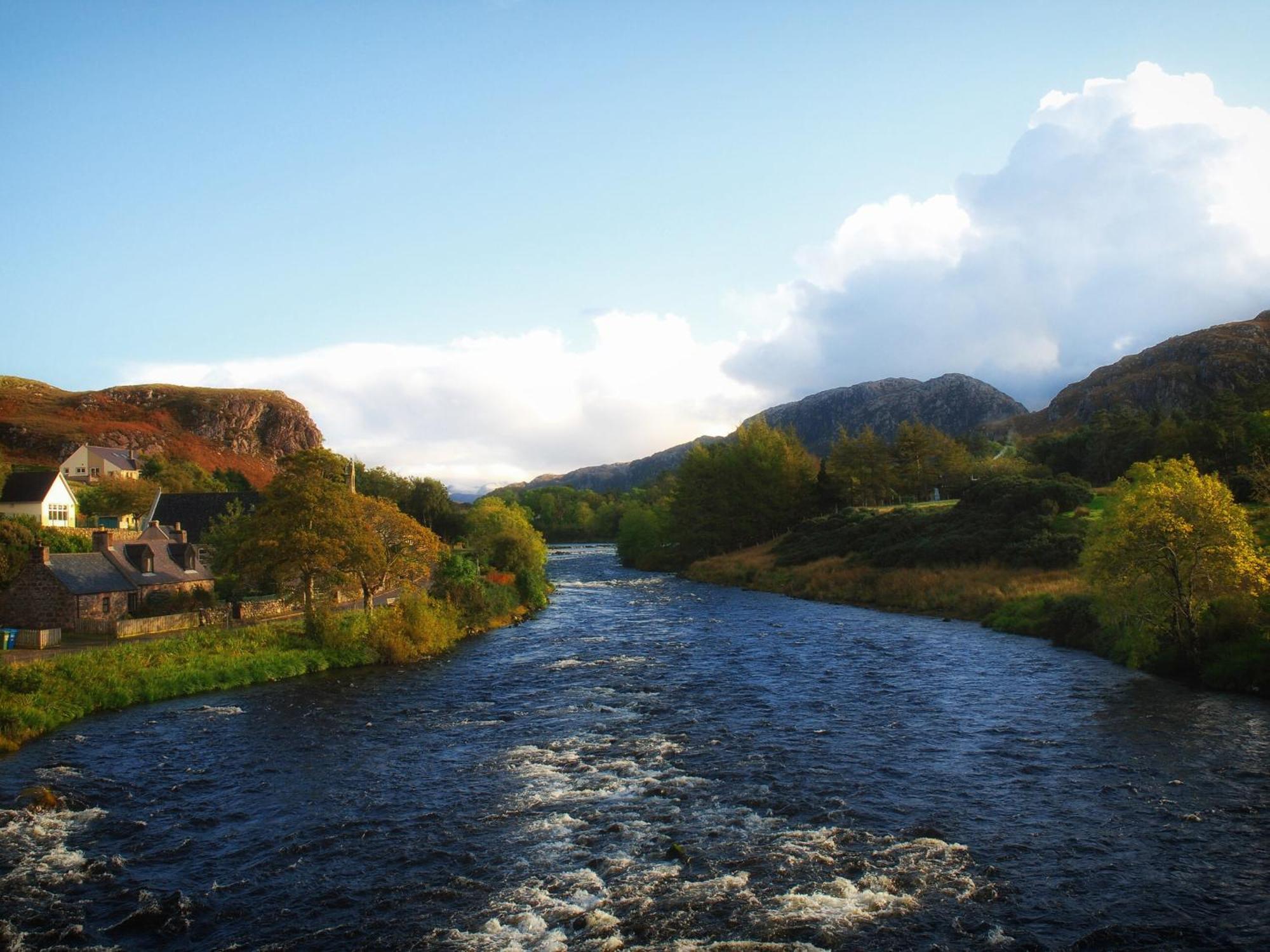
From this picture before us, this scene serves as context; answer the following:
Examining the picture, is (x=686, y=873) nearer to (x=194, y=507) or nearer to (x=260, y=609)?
(x=260, y=609)

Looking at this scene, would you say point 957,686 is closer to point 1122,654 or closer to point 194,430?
point 1122,654

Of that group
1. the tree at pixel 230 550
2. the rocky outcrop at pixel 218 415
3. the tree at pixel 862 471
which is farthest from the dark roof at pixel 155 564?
the rocky outcrop at pixel 218 415

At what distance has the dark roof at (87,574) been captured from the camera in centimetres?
4331

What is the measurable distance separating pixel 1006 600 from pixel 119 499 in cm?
8539

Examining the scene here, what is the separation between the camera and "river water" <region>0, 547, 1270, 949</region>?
14.9 m

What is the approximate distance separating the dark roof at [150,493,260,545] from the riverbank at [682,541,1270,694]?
49396 mm

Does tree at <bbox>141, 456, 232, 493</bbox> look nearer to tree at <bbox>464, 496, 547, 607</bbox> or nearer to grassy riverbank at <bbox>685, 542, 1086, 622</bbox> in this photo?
tree at <bbox>464, 496, 547, 607</bbox>

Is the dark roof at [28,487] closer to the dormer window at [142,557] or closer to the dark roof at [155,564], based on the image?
the dark roof at [155,564]

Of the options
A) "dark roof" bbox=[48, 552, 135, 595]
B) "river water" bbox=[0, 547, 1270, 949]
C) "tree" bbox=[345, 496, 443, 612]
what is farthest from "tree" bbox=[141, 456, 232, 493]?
"river water" bbox=[0, 547, 1270, 949]

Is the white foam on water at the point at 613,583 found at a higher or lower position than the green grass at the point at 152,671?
lower

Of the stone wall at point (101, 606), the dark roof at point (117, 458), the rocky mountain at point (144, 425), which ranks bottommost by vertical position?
the stone wall at point (101, 606)

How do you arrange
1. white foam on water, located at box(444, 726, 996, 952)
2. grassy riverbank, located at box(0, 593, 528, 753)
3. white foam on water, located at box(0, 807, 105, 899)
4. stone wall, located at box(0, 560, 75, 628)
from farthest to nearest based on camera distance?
stone wall, located at box(0, 560, 75, 628)
grassy riverbank, located at box(0, 593, 528, 753)
white foam on water, located at box(0, 807, 105, 899)
white foam on water, located at box(444, 726, 996, 952)

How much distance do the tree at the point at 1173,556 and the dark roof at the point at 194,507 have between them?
7036cm

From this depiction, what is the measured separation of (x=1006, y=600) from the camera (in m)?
51.4
